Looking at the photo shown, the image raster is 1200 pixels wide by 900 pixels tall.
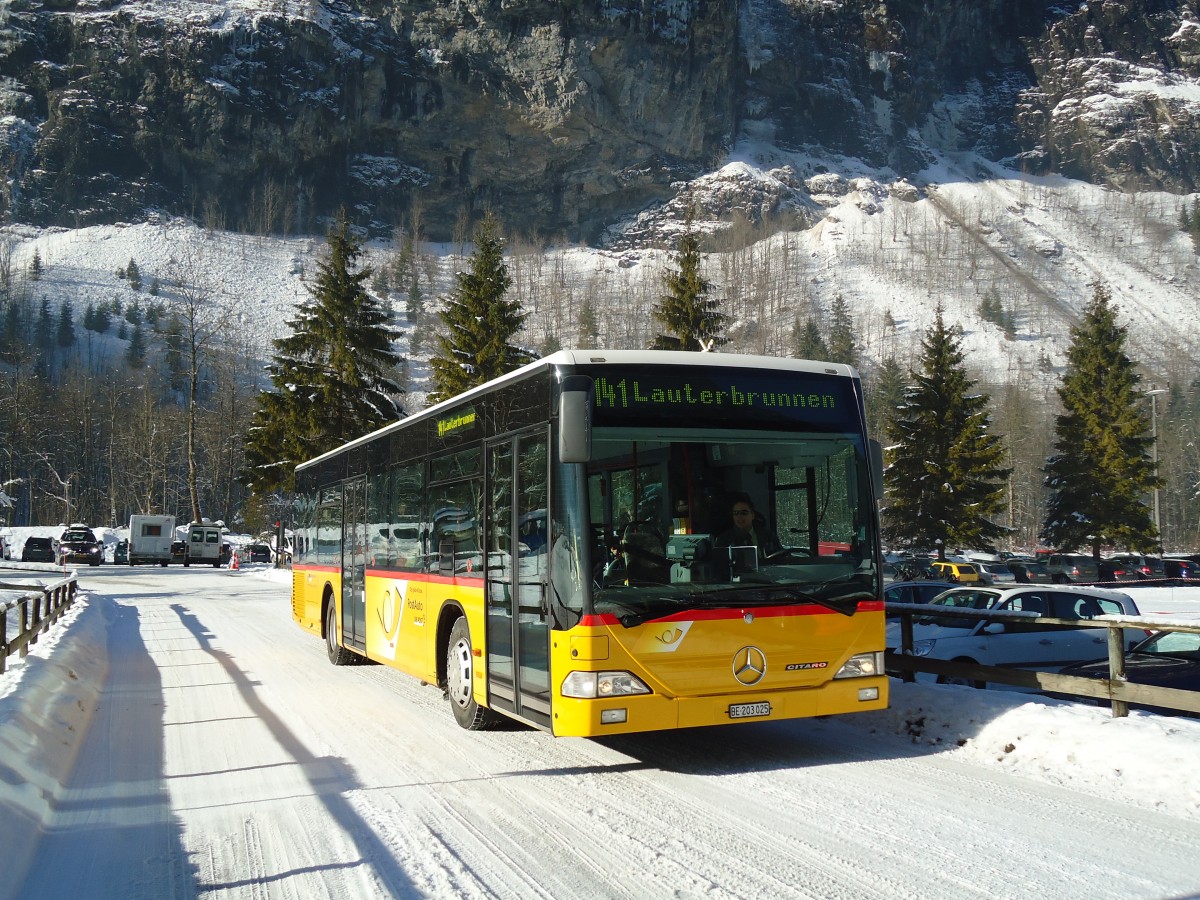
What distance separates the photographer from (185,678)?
13.3 m

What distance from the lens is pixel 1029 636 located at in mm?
12883

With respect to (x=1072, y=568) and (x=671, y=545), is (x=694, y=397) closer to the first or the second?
(x=671, y=545)

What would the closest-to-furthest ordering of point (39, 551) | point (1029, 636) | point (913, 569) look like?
Result: point (1029, 636), point (913, 569), point (39, 551)

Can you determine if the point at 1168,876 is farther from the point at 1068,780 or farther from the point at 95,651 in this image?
the point at 95,651

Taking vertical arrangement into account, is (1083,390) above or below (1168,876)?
above

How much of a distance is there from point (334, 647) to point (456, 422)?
6401 millimetres

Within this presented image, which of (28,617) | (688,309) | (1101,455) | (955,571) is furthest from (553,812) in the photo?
(1101,455)

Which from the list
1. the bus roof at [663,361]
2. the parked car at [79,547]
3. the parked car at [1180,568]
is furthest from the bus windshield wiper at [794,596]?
the parked car at [79,547]

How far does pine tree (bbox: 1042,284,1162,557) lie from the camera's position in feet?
159

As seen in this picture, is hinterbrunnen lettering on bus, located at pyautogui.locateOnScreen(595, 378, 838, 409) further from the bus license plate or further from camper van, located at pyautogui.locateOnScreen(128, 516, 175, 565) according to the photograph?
camper van, located at pyautogui.locateOnScreen(128, 516, 175, 565)

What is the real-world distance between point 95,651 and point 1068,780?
14122 millimetres

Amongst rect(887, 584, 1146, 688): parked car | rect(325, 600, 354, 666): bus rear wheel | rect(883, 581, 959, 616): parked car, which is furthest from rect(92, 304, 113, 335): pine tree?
rect(887, 584, 1146, 688): parked car

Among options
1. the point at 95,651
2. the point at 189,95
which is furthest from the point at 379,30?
the point at 95,651

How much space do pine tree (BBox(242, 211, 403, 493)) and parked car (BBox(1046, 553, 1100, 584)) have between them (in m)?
29.2
